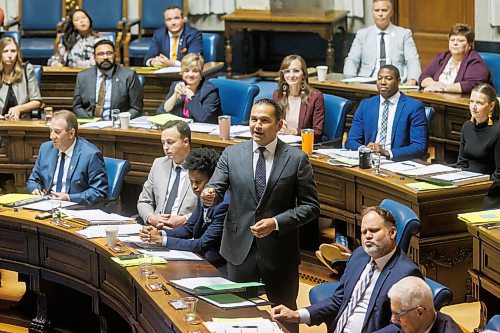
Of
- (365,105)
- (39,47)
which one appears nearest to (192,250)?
(365,105)

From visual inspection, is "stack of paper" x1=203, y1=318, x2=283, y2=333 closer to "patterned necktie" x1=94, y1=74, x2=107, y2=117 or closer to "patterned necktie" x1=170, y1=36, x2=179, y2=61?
"patterned necktie" x1=94, y1=74, x2=107, y2=117

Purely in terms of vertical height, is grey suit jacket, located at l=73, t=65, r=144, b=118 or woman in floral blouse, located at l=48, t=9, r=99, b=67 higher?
woman in floral blouse, located at l=48, t=9, r=99, b=67

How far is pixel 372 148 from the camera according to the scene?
6.81m

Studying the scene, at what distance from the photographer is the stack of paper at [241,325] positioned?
169 inches

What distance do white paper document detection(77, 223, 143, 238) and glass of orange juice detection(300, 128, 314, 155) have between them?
4.72 feet

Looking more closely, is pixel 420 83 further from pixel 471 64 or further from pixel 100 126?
pixel 100 126

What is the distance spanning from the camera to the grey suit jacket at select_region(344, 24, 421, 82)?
8.88 m

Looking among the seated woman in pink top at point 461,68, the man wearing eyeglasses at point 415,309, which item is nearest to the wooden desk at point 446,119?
the seated woman in pink top at point 461,68

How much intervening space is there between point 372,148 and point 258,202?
167cm

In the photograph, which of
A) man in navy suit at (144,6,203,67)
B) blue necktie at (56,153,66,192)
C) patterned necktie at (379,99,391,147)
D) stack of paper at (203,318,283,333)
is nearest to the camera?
stack of paper at (203,318,283,333)

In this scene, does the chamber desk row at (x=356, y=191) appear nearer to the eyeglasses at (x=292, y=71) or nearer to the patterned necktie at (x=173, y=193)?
the eyeglasses at (x=292, y=71)

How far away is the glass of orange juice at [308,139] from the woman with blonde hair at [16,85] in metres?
2.63

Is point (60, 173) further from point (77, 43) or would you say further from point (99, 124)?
point (77, 43)

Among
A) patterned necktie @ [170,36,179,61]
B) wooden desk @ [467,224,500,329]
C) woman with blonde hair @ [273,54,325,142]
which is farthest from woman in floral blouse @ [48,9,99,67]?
wooden desk @ [467,224,500,329]
